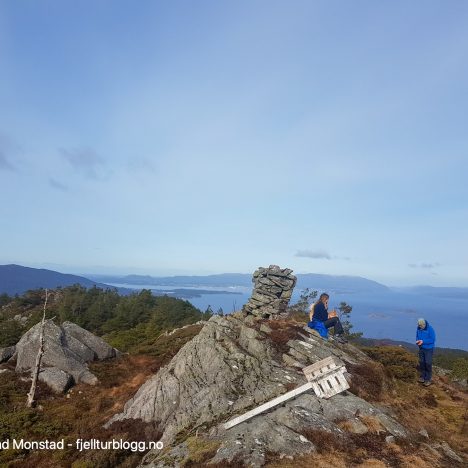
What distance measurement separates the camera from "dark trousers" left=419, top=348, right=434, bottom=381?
18503 millimetres

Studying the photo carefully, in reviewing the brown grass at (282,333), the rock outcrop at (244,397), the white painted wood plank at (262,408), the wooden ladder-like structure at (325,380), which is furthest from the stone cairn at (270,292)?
the white painted wood plank at (262,408)

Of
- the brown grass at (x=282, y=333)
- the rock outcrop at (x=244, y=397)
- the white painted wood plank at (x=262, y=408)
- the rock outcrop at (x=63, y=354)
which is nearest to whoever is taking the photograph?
the rock outcrop at (x=244, y=397)

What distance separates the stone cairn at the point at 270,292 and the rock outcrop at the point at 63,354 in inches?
454

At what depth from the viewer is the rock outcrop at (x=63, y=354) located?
854 inches

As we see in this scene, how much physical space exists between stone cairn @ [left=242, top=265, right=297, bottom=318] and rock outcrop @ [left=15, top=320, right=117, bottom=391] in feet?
37.8

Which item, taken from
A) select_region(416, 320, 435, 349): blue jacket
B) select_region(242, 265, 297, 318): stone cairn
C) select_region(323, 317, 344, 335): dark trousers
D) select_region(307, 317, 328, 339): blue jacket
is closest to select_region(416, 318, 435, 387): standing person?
select_region(416, 320, 435, 349): blue jacket

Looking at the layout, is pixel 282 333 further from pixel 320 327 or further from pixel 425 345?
pixel 425 345

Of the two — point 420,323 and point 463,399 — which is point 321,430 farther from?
point 463,399

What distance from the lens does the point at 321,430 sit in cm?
1146

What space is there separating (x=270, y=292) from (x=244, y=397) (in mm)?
13399

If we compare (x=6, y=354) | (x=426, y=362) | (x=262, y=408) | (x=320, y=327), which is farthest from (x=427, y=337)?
(x=6, y=354)

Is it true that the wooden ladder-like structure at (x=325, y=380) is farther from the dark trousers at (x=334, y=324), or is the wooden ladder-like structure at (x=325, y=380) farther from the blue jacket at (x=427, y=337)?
the dark trousers at (x=334, y=324)

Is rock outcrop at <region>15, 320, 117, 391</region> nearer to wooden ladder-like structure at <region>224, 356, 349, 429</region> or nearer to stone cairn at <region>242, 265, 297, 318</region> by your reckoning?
stone cairn at <region>242, 265, 297, 318</region>

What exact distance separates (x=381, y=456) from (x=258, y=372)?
6895 millimetres
